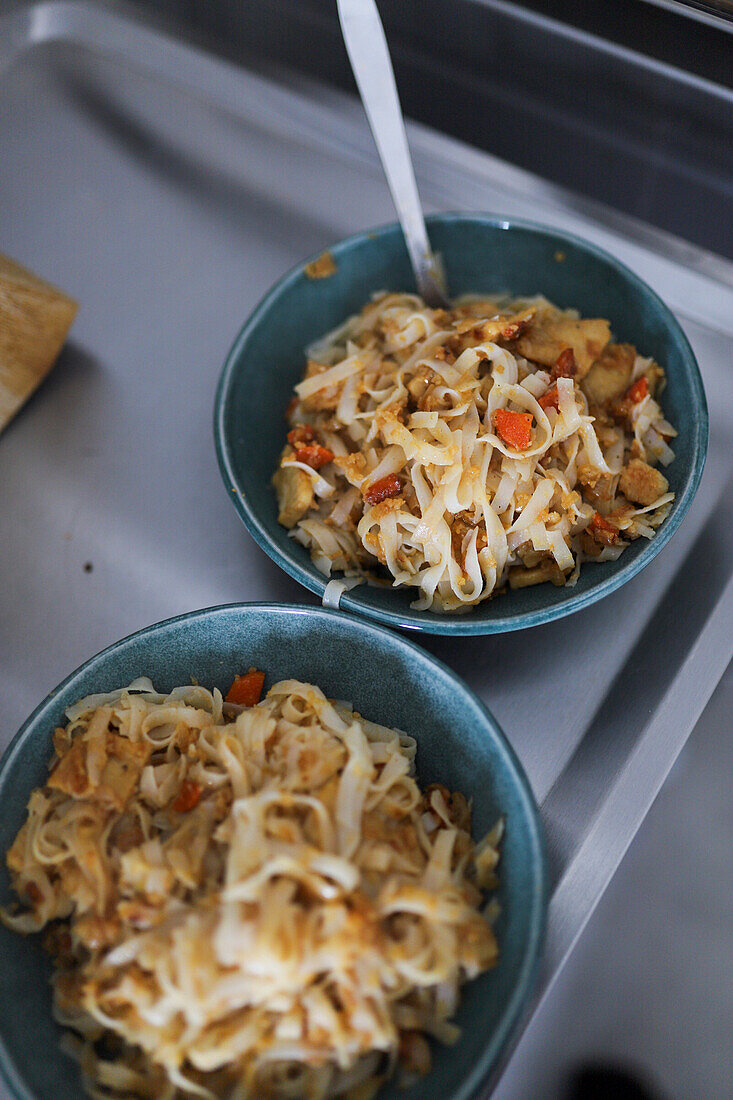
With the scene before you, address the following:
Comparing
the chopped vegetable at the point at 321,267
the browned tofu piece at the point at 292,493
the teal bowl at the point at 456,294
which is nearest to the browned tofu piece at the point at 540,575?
the teal bowl at the point at 456,294

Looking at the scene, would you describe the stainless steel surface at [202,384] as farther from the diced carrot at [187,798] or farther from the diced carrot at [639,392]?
the diced carrot at [187,798]

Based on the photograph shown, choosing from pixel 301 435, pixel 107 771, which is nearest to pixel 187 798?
pixel 107 771

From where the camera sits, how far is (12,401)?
2250 mm

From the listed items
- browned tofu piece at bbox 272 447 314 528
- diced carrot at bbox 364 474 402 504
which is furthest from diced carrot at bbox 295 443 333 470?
diced carrot at bbox 364 474 402 504

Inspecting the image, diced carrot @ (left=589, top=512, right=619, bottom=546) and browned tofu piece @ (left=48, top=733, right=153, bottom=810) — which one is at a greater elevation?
browned tofu piece @ (left=48, top=733, right=153, bottom=810)

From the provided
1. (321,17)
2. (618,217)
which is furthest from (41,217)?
(618,217)

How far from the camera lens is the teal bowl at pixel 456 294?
1.70 metres

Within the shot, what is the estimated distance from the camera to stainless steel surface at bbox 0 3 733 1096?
6.11 feet

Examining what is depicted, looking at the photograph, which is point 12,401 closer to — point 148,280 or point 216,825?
point 148,280

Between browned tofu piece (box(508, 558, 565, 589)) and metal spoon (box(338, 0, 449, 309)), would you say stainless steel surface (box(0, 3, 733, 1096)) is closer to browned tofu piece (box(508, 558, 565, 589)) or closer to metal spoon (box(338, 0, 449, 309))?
browned tofu piece (box(508, 558, 565, 589))

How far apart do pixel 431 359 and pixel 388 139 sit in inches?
18.0

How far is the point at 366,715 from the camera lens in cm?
165

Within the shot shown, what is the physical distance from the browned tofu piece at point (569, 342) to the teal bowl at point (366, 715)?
676 millimetres

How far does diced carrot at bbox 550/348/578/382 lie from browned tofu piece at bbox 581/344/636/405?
6 cm
